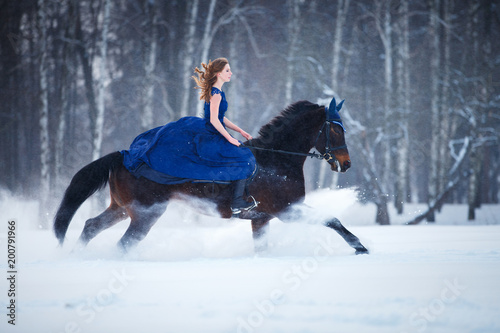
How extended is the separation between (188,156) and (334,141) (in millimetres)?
1774

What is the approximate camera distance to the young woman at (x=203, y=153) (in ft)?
16.8

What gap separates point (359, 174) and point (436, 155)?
28.3 ft

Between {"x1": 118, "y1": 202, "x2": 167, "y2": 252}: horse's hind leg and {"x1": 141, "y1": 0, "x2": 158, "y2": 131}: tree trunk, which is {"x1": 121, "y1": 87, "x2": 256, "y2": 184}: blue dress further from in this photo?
{"x1": 141, "y1": 0, "x2": 158, "y2": 131}: tree trunk

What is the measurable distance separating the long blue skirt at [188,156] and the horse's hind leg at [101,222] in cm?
54

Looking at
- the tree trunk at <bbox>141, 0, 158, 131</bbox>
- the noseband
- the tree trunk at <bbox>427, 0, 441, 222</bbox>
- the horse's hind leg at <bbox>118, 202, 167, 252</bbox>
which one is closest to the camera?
the horse's hind leg at <bbox>118, 202, 167, 252</bbox>

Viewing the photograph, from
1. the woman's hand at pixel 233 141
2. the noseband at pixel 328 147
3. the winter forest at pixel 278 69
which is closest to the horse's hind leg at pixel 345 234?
the noseband at pixel 328 147

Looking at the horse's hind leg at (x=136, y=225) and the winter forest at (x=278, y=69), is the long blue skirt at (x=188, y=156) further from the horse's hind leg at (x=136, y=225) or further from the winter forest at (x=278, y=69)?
the winter forest at (x=278, y=69)

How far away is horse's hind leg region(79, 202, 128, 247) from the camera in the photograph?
5230 mm

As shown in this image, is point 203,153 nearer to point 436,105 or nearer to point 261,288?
point 261,288

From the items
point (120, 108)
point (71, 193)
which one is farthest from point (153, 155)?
point (120, 108)

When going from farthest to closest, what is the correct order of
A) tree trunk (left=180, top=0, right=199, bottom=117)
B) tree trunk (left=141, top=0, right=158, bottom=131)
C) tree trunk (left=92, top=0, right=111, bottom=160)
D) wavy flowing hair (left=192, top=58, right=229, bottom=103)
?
tree trunk (left=180, top=0, right=199, bottom=117)
tree trunk (left=141, top=0, right=158, bottom=131)
tree trunk (left=92, top=0, right=111, bottom=160)
wavy flowing hair (left=192, top=58, right=229, bottom=103)

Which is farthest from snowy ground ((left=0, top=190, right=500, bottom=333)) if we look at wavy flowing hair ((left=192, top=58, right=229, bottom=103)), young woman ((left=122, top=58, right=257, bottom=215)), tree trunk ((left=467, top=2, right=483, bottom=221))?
tree trunk ((left=467, top=2, right=483, bottom=221))

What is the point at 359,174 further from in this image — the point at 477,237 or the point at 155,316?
the point at 155,316

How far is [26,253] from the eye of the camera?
597 centimetres
